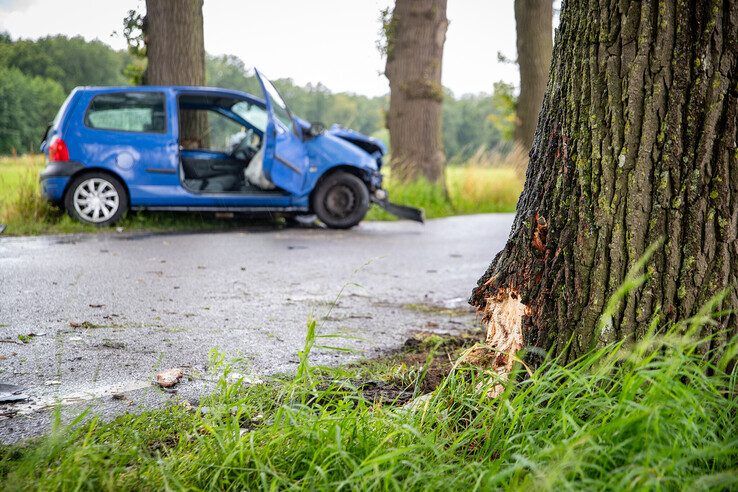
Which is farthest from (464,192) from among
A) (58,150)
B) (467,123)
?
(467,123)

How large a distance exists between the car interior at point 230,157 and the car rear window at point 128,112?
1.75 feet

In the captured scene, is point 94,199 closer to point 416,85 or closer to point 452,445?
point 416,85

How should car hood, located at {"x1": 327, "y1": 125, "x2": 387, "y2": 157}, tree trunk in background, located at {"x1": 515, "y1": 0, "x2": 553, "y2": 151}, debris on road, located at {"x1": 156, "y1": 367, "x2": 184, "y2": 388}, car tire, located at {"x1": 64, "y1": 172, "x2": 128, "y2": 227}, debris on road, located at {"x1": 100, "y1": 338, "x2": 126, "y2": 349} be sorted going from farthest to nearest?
1. tree trunk in background, located at {"x1": 515, "y1": 0, "x2": 553, "y2": 151}
2. car hood, located at {"x1": 327, "y1": 125, "x2": 387, "y2": 157}
3. car tire, located at {"x1": 64, "y1": 172, "x2": 128, "y2": 227}
4. debris on road, located at {"x1": 100, "y1": 338, "x2": 126, "y2": 349}
5. debris on road, located at {"x1": 156, "y1": 367, "x2": 184, "y2": 388}

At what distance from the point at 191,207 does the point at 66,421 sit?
25.6 feet

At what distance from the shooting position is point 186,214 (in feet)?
37.6

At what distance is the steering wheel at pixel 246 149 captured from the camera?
11406 millimetres

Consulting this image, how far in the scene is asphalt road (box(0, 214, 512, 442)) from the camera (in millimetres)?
3641

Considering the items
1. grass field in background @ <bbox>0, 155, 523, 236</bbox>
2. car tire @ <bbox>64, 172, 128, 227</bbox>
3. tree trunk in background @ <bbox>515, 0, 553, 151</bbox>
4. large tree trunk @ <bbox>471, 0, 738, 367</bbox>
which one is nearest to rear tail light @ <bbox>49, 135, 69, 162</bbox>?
car tire @ <bbox>64, 172, 128, 227</bbox>

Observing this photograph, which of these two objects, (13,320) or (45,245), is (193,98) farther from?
(13,320)

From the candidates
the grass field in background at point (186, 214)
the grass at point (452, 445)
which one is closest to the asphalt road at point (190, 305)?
the grass at point (452, 445)

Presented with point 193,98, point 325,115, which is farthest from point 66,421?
point 325,115

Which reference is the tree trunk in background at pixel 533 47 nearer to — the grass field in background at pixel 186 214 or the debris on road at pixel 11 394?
the grass field in background at pixel 186 214

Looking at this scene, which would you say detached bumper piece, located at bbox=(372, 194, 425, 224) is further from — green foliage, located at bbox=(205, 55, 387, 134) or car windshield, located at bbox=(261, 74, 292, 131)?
green foliage, located at bbox=(205, 55, 387, 134)

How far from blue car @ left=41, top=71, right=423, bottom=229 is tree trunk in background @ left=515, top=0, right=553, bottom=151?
9.68 m
